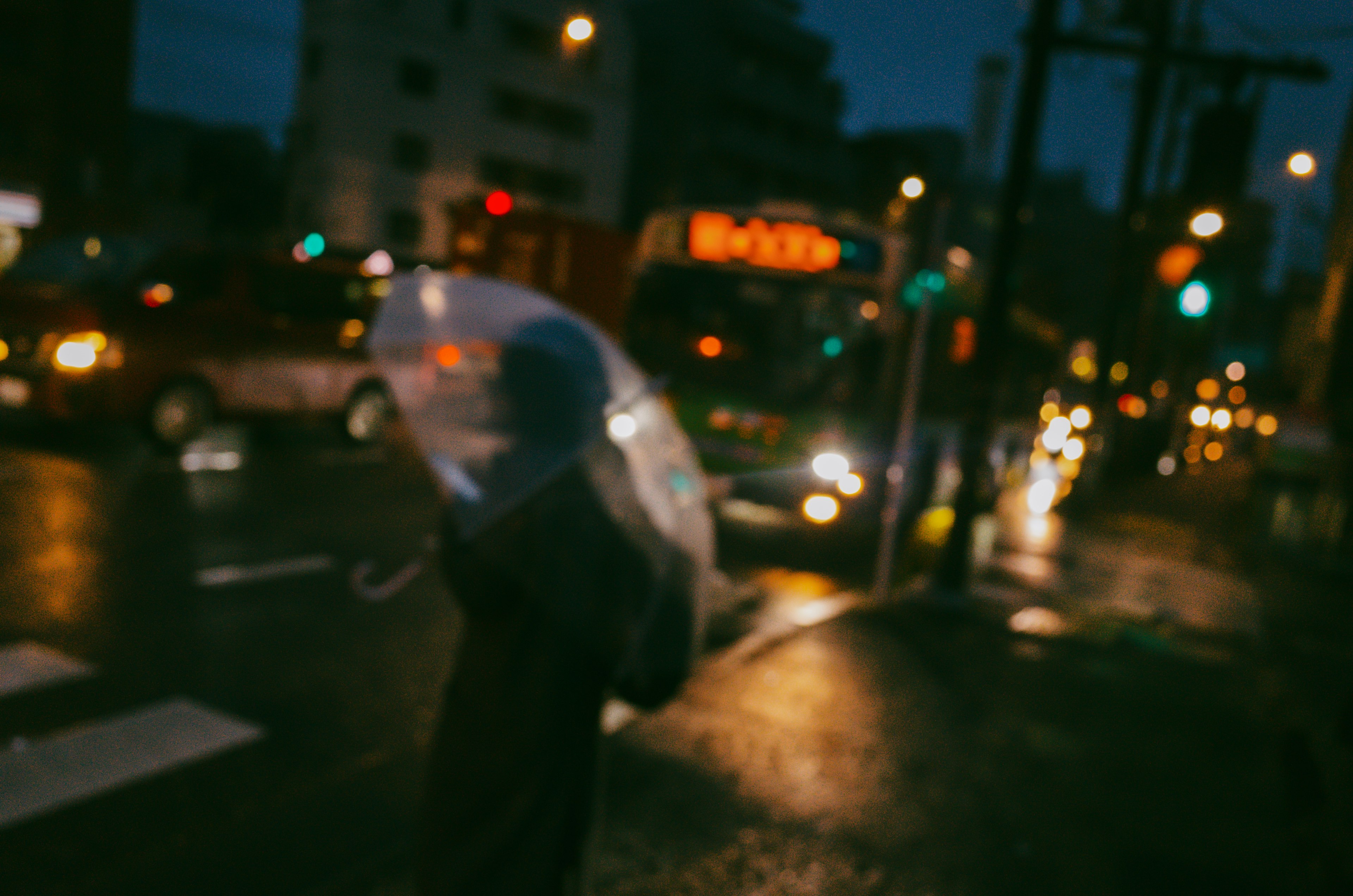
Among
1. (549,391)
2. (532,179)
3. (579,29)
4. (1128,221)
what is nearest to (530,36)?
(532,179)

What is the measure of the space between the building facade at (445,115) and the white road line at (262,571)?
27.9m

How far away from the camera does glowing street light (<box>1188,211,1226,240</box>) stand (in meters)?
10.6

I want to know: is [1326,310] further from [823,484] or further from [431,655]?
[431,655]

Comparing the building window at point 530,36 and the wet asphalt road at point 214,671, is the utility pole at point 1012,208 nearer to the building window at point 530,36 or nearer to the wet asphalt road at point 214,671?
the wet asphalt road at point 214,671

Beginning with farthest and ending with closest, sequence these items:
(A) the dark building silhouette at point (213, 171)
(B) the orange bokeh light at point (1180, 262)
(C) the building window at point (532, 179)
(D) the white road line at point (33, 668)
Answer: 1. (A) the dark building silhouette at point (213, 171)
2. (C) the building window at point (532, 179)
3. (B) the orange bokeh light at point (1180, 262)
4. (D) the white road line at point (33, 668)

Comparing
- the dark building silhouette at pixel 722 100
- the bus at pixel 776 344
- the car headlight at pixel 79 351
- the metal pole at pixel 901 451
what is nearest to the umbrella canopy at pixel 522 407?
the metal pole at pixel 901 451

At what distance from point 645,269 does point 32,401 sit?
20.6 ft

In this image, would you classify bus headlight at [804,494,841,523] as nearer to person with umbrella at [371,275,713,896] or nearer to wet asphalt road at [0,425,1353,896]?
wet asphalt road at [0,425,1353,896]

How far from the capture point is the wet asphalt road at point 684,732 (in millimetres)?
3893

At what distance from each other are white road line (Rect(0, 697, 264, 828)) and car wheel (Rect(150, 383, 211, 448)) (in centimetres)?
668

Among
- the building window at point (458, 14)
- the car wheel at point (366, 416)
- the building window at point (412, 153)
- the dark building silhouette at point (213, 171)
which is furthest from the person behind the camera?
the dark building silhouette at point (213, 171)

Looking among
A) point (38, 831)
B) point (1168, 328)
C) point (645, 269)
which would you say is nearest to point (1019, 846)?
point (38, 831)

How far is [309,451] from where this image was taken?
41.1ft

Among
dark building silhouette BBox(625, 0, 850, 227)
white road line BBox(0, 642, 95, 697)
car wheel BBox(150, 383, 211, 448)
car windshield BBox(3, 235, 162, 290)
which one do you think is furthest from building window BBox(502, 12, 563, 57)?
white road line BBox(0, 642, 95, 697)
